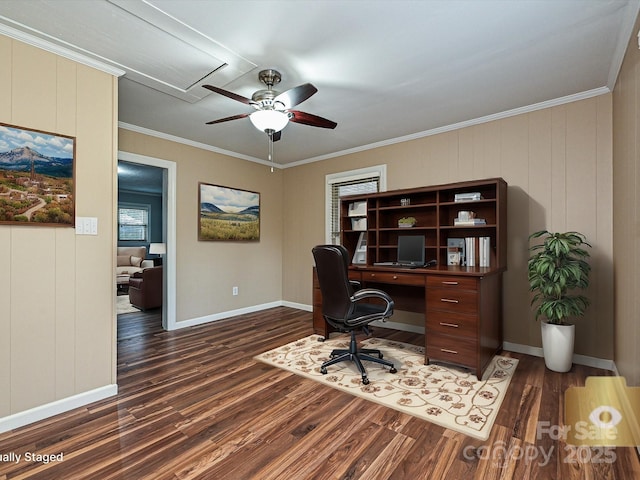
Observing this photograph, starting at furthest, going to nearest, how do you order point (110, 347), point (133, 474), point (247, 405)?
point (110, 347), point (247, 405), point (133, 474)

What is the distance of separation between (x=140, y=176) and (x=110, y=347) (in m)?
5.26

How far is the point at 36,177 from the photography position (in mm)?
2061

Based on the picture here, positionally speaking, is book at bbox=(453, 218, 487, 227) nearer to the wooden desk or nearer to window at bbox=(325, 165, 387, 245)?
the wooden desk

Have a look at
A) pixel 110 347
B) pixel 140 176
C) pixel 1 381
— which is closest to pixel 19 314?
pixel 1 381

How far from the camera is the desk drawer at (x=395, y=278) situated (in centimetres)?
295

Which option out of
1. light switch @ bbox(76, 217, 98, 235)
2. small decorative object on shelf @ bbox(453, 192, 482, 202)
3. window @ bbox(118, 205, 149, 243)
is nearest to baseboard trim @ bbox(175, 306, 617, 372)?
small decorative object on shelf @ bbox(453, 192, 482, 202)

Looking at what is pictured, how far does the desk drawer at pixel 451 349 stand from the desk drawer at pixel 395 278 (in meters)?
0.50

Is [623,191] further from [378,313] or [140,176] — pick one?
[140,176]

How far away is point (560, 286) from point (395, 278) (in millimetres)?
1334

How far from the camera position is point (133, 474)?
5.06 feet

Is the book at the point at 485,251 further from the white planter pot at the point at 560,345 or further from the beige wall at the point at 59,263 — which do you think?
the beige wall at the point at 59,263

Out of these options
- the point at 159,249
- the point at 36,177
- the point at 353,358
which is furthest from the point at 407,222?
the point at 36,177

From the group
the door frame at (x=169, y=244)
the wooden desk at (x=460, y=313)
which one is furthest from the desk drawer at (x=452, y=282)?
the door frame at (x=169, y=244)

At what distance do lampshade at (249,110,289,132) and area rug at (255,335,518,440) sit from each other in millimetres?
A: 2071
